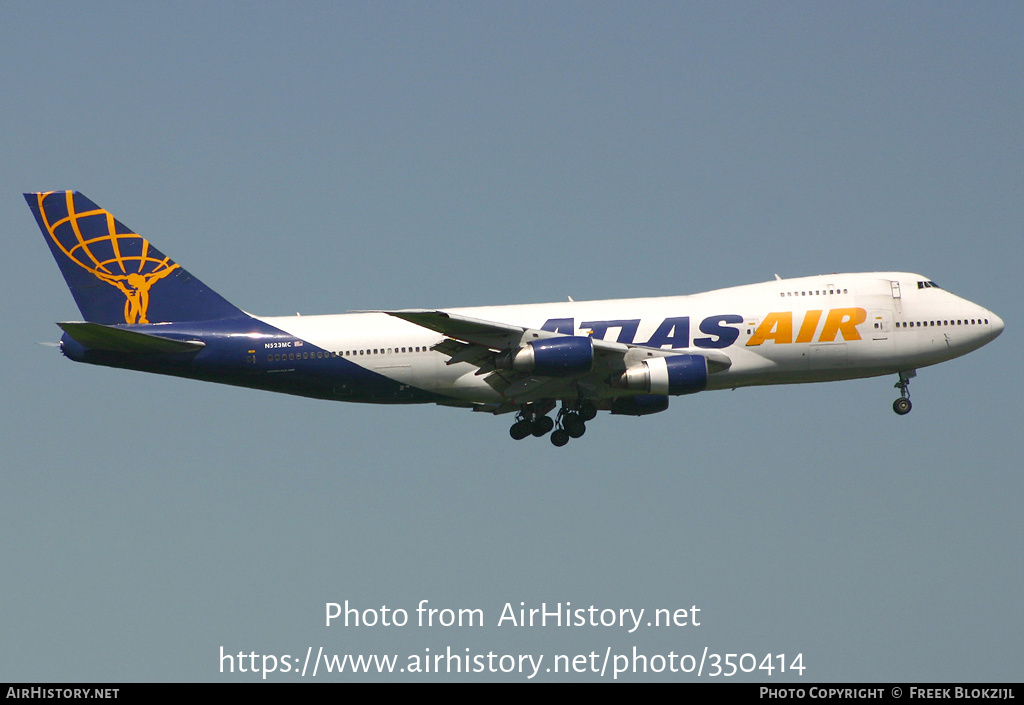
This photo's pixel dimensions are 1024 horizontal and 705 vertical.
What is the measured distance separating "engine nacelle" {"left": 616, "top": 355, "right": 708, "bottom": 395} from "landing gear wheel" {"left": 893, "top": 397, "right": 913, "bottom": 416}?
27.1 feet

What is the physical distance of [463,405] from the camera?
135ft

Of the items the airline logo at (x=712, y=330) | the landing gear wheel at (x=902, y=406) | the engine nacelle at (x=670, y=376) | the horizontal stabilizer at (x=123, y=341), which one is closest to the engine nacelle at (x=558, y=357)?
the engine nacelle at (x=670, y=376)

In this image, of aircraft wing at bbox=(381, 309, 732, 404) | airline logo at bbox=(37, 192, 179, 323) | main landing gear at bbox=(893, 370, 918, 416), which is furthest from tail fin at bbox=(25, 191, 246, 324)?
main landing gear at bbox=(893, 370, 918, 416)

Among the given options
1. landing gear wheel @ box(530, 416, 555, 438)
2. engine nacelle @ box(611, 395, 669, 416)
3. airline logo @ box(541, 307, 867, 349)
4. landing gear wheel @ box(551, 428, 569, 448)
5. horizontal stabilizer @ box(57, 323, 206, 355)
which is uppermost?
airline logo @ box(541, 307, 867, 349)

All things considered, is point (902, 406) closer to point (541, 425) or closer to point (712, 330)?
point (712, 330)

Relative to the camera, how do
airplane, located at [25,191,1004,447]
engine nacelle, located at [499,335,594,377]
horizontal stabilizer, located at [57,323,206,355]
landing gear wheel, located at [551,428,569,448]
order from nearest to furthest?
engine nacelle, located at [499,335,594,377], horizontal stabilizer, located at [57,323,206,355], airplane, located at [25,191,1004,447], landing gear wheel, located at [551,428,569,448]

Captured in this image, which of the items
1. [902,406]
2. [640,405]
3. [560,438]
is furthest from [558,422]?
[902,406]

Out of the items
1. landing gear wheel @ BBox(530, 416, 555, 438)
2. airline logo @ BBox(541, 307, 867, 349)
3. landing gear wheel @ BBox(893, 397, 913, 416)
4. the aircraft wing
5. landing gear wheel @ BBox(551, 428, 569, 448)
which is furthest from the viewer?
landing gear wheel @ BBox(893, 397, 913, 416)

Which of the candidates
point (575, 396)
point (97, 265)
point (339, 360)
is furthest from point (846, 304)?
point (97, 265)

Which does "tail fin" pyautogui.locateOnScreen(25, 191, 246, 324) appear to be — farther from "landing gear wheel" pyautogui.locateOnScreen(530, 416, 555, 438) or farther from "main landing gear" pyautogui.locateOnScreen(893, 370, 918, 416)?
"main landing gear" pyautogui.locateOnScreen(893, 370, 918, 416)

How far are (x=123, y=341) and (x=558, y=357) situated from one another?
46.2 ft

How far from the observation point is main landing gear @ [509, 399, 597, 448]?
40.4 meters

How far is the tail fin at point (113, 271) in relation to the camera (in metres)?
40.8

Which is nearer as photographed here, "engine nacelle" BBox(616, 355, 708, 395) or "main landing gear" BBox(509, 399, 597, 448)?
"engine nacelle" BBox(616, 355, 708, 395)
